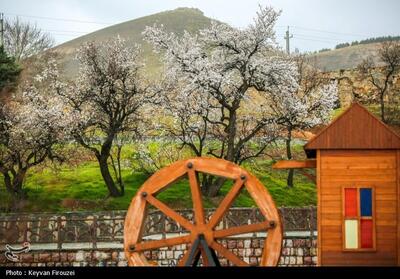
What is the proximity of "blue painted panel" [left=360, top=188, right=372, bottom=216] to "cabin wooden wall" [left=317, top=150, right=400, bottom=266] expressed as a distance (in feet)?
0.38

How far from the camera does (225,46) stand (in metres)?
28.0

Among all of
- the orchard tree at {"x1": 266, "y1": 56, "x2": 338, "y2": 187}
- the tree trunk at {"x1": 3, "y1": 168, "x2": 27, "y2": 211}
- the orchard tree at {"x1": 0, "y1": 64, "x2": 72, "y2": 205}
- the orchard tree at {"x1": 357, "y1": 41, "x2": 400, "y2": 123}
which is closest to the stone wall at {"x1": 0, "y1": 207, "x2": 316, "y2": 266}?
the tree trunk at {"x1": 3, "y1": 168, "x2": 27, "y2": 211}

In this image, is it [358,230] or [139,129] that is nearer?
[358,230]

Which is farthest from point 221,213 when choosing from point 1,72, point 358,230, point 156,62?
point 156,62

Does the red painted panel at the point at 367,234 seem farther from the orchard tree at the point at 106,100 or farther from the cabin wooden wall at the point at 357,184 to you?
the orchard tree at the point at 106,100

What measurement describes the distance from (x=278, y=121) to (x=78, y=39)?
43.6 meters

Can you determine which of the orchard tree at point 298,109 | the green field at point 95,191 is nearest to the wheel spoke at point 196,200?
the green field at point 95,191

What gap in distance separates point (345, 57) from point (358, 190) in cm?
4209

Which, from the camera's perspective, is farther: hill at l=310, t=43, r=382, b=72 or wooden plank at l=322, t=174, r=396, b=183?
hill at l=310, t=43, r=382, b=72

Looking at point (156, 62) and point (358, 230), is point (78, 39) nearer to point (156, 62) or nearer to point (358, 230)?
point (156, 62)

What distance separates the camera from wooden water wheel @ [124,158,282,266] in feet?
41.8

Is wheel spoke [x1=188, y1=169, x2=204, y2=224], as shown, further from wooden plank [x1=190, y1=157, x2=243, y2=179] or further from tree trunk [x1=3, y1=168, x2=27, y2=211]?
tree trunk [x1=3, y1=168, x2=27, y2=211]
